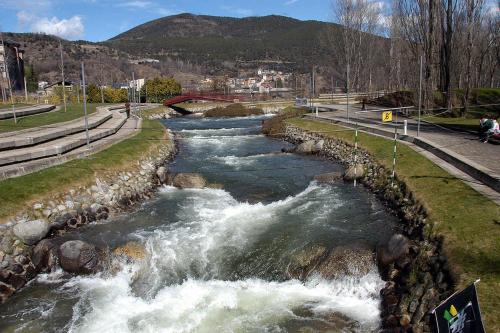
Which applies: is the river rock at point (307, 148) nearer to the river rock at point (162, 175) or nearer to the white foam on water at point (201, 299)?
the river rock at point (162, 175)

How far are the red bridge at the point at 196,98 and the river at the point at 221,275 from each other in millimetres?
51328

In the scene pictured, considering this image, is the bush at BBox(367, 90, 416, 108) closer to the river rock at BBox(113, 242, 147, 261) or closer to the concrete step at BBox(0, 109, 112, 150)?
the concrete step at BBox(0, 109, 112, 150)

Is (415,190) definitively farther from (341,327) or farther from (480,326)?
(480,326)

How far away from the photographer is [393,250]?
10516 mm

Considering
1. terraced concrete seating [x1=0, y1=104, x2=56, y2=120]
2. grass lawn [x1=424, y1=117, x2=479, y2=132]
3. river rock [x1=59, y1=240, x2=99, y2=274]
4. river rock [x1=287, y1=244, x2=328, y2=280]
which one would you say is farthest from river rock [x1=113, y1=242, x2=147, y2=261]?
terraced concrete seating [x1=0, y1=104, x2=56, y2=120]

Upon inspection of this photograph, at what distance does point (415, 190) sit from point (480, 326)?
946 cm

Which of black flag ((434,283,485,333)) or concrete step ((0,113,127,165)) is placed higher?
concrete step ((0,113,127,165))

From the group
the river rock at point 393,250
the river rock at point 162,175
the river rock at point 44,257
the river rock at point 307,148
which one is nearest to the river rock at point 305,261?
the river rock at point 393,250

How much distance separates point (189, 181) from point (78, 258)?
27.6 feet

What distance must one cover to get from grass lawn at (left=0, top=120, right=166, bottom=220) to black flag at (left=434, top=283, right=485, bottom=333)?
444 inches

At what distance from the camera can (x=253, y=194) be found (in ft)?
57.3

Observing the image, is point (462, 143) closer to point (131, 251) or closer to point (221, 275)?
point (221, 275)

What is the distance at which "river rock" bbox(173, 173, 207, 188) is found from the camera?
1908cm

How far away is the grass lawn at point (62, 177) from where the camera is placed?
12.8 metres
